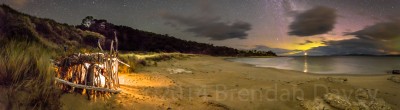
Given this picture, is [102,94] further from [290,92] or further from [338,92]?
[338,92]

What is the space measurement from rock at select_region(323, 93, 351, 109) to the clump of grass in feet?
19.0

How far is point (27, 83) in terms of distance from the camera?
3.56 m

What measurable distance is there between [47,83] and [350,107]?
6283 millimetres

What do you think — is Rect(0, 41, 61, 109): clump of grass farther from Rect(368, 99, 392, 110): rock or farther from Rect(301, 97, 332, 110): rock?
Rect(368, 99, 392, 110): rock

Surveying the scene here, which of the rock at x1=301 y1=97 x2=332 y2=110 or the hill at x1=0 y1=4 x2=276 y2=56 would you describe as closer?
the rock at x1=301 y1=97 x2=332 y2=110

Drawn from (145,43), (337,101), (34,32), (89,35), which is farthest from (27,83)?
(145,43)

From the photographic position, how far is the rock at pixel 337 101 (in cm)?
582

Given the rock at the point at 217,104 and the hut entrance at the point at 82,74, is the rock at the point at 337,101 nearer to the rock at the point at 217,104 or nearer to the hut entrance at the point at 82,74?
the rock at the point at 217,104

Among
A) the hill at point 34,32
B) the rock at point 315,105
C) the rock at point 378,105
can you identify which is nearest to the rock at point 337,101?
the rock at point 315,105

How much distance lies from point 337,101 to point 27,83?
248 inches

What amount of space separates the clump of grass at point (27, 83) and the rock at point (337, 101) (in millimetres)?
5795

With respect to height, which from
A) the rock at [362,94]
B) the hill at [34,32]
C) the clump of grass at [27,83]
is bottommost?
the rock at [362,94]

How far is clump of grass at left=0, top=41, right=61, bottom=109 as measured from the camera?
334cm

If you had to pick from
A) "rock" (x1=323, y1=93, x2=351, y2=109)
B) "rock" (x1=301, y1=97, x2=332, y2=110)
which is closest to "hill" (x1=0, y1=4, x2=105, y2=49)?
"rock" (x1=301, y1=97, x2=332, y2=110)
